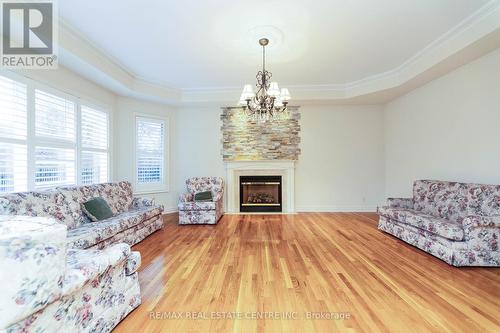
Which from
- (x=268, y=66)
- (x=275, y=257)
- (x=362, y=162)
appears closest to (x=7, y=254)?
(x=275, y=257)

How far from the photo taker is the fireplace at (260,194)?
19.2 feet

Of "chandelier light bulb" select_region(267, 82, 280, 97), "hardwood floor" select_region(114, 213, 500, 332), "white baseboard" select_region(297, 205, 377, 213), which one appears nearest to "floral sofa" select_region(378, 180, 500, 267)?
"hardwood floor" select_region(114, 213, 500, 332)

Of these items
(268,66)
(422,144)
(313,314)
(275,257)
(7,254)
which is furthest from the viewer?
(422,144)

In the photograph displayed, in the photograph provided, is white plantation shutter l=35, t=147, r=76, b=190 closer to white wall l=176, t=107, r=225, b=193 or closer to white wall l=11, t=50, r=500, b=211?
white wall l=11, t=50, r=500, b=211

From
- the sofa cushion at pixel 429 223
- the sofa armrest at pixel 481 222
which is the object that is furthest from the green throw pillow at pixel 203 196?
the sofa armrest at pixel 481 222

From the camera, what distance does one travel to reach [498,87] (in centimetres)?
306

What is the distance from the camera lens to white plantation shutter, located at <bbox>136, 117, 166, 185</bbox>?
5363 millimetres

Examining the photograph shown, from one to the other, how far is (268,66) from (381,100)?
314cm

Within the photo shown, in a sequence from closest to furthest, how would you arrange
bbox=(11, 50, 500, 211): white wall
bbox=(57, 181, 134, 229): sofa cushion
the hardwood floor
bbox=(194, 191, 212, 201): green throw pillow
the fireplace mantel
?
1. the hardwood floor
2. bbox=(57, 181, 134, 229): sofa cushion
3. bbox=(11, 50, 500, 211): white wall
4. bbox=(194, 191, 212, 201): green throw pillow
5. the fireplace mantel

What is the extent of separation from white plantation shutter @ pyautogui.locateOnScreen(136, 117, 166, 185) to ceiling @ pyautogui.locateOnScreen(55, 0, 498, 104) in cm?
139

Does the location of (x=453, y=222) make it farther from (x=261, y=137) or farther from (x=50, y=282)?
(x=50, y=282)

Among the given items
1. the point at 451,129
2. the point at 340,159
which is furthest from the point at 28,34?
the point at 451,129

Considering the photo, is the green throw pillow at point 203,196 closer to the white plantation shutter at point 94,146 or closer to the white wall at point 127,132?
the white wall at point 127,132

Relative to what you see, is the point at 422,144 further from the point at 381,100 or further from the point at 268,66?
the point at 268,66
